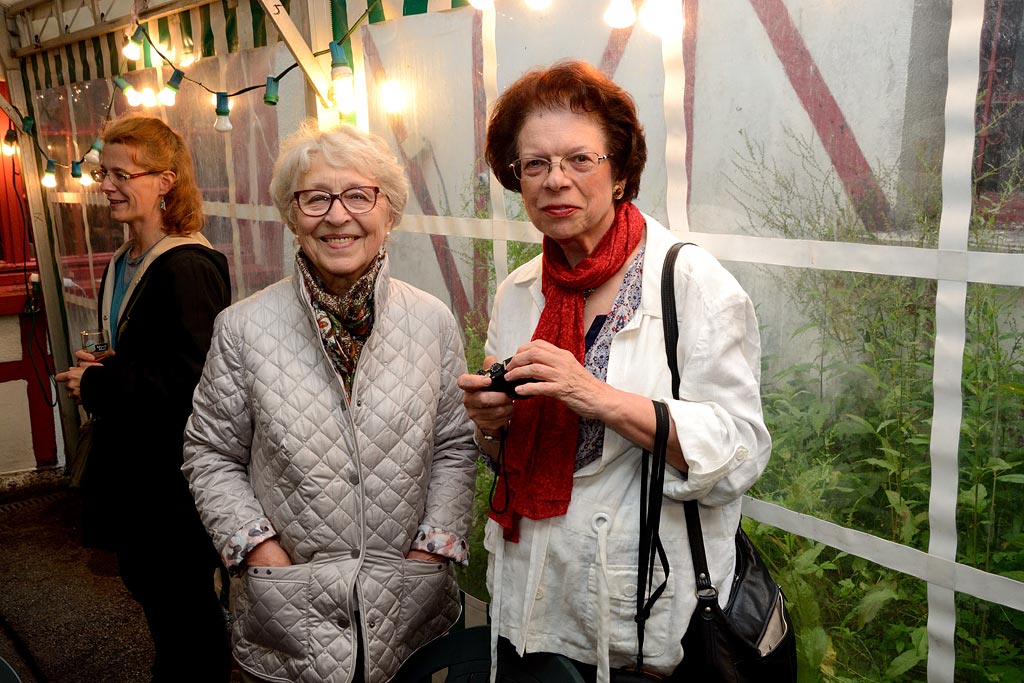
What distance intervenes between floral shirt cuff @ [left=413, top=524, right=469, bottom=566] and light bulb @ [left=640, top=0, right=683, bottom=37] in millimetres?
1355

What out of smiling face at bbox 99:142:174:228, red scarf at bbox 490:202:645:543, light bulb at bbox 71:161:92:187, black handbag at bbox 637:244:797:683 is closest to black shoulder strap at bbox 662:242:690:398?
black handbag at bbox 637:244:797:683

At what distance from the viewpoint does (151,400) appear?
2506 mm

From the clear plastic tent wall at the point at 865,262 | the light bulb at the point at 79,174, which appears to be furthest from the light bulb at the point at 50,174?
the clear plastic tent wall at the point at 865,262

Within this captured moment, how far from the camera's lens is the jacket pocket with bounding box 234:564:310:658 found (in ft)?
6.03

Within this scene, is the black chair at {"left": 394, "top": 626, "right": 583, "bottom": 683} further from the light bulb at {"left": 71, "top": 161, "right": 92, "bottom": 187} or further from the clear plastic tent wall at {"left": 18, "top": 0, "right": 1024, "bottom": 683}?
the light bulb at {"left": 71, "top": 161, "right": 92, "bottom": 187}

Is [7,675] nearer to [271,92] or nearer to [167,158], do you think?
[167,158]

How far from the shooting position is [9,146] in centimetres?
587

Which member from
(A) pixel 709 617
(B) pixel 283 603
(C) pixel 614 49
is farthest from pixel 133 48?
(A) pixel 709 617

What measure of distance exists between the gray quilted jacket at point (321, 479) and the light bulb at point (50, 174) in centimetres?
459

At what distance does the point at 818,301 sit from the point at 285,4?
2662mm

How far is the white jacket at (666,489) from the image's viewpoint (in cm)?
146

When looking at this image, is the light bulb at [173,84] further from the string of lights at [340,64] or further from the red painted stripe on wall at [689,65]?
the red painted stripe on wall at [689,65]

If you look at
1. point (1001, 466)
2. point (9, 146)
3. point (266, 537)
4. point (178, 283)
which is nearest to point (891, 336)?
point (1001, 466)

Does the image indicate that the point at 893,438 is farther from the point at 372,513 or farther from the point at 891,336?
the point at 372,513
